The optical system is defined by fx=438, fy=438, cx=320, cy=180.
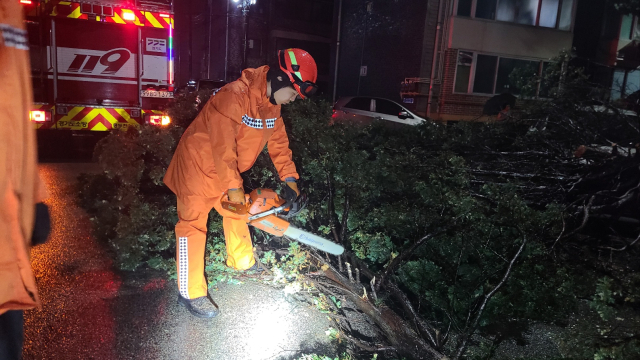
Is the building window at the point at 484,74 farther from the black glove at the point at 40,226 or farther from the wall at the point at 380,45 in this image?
the black glove at the point at 40,226

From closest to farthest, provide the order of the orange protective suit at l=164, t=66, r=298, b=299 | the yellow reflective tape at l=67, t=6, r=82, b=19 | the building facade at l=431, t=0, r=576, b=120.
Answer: the orange protective suit at l=164, t=66, r=298, b=299 → the yellow reflective tape at l=67, t=6, r=82, b=19 → the building facade at l=431, t=0, r=576, b=120

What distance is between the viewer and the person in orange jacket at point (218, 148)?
2891 mm

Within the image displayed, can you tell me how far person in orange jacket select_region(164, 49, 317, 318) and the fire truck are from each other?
4013mm

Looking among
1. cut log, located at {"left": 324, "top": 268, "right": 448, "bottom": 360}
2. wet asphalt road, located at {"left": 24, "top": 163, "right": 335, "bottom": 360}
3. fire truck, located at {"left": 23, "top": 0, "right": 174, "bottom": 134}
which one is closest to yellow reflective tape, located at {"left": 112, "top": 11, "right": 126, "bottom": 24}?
fire truck, located at {"left": 23, "top": 0, "right": 174, "bottom": 134}

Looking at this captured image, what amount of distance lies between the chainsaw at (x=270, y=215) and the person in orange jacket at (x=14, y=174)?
1.53 m

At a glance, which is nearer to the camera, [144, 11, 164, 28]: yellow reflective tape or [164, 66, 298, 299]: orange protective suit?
[164, 66, 298, 299]: orange protective suit

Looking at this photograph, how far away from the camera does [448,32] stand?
52.0ft

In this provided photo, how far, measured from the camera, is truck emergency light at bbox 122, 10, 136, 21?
6.79 meters

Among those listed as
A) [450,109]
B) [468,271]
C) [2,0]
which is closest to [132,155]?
[2,0]

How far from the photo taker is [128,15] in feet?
22.4

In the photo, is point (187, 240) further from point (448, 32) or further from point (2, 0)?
point (448, 32)

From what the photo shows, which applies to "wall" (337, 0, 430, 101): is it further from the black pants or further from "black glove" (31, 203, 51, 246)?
the black pants

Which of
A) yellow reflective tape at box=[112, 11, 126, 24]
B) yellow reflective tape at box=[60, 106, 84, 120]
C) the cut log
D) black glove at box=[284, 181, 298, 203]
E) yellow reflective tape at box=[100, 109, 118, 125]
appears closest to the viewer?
the cut log

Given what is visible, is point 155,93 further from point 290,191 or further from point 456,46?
point 456,46
